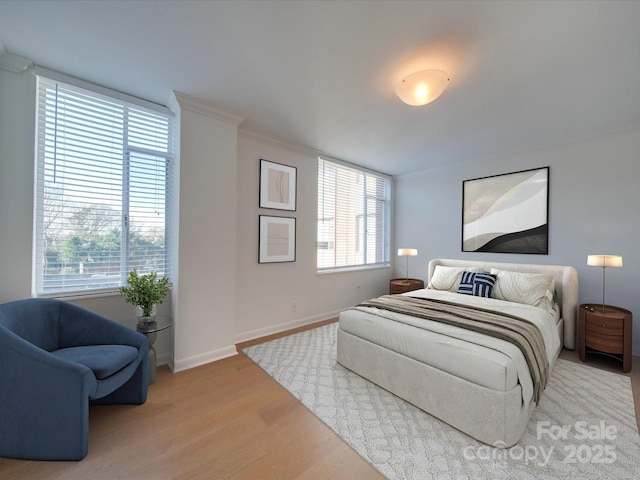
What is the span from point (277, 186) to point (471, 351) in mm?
2797

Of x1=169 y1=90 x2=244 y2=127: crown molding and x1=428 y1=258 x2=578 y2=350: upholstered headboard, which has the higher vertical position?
x1=169 y1=90 x2=244 y2=127: crown molding

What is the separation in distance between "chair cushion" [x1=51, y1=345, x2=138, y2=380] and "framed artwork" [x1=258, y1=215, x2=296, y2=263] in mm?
1691

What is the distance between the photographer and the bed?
161 centimetres

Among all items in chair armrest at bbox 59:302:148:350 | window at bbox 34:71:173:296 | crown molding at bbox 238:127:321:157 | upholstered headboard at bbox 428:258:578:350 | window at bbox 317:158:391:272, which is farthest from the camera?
window at bbox 317:158:391:272

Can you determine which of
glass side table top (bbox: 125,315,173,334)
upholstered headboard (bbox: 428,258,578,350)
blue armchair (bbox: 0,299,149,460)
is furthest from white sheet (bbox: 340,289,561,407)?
blue armchair (bbox: 0,299,149,460)

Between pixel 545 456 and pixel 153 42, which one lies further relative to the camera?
pixel 153 42

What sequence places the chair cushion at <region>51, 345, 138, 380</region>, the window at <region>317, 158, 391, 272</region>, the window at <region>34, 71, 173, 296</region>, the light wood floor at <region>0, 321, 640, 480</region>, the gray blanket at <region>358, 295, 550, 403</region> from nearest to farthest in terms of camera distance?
the light wood floor at <region>0, 321, 640, 480</region>, the chair cushion at <region>51, 345, 138, 380</region>, the gray blanket at <region>358, 295, 550, 403</region>, the window at <region>34, 71, 173, 296</region>, the window at <region>317, 158, 391, 272</region>

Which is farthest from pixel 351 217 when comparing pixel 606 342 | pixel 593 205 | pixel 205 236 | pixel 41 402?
pixel 41 402

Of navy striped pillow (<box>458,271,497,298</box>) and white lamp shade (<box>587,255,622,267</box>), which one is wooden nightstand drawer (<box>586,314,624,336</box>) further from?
navy striped pillow (<box>458,271,497,298</box>)

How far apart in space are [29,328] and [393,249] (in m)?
4.92

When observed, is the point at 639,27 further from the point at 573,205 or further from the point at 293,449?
the point at 293,449

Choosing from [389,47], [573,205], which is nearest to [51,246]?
[389,47]

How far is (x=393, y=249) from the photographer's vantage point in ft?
17.0

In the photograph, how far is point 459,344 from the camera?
1835 millimetres
